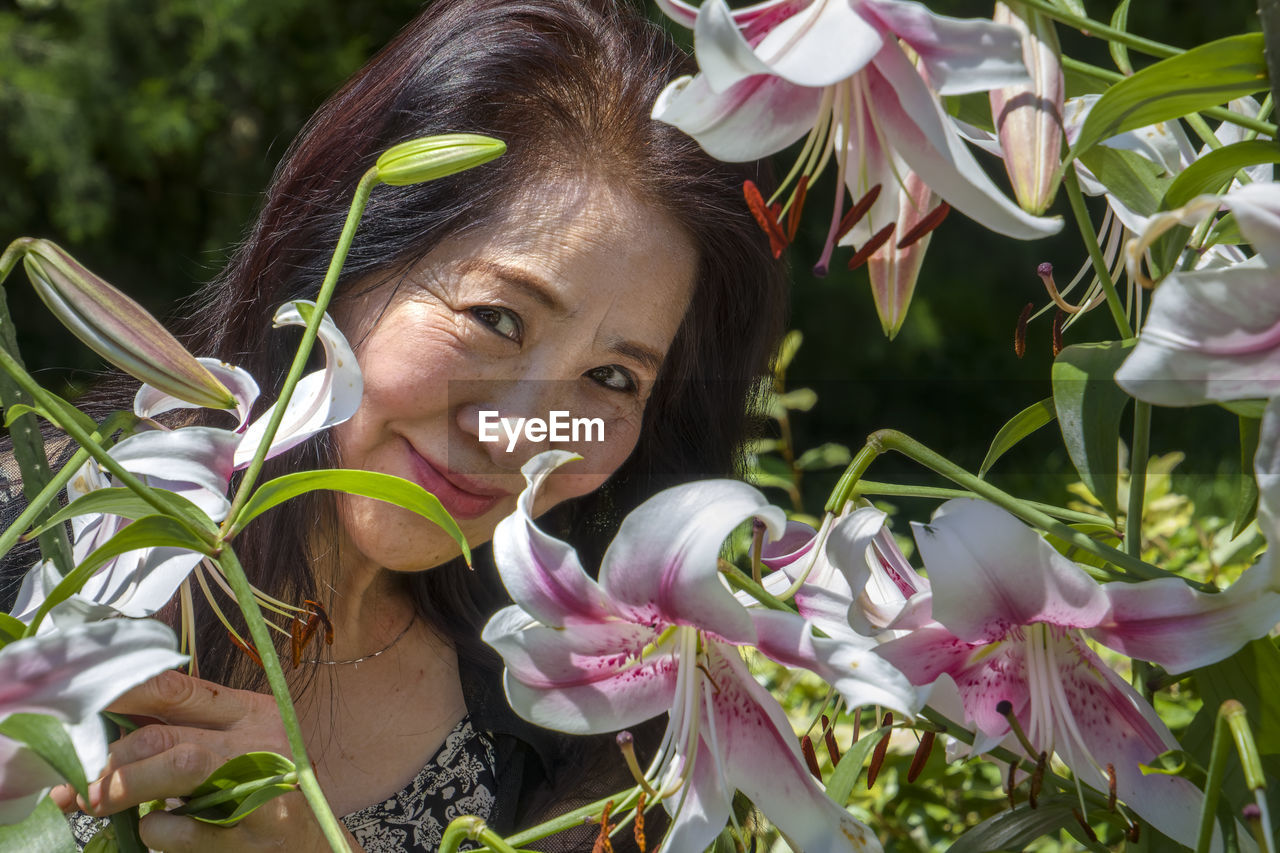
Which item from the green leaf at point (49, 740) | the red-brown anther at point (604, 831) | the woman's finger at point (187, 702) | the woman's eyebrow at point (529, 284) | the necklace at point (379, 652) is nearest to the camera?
the green leaf at point (49, 740)

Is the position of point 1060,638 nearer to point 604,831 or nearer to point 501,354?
point 604,831

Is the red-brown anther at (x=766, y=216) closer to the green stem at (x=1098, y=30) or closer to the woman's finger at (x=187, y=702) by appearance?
the green stem at (x=1098, y=30)

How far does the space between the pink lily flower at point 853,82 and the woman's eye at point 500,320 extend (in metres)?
0.51

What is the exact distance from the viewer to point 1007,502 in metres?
0.38

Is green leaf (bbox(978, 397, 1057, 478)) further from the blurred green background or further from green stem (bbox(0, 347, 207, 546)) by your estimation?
the blurred green background

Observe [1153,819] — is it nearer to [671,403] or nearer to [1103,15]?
[671,403]

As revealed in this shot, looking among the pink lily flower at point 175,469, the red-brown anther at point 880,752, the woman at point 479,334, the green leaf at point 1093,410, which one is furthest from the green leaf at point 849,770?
the woman at point 479,334

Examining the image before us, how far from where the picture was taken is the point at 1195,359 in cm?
29

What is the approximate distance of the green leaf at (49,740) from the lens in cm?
29

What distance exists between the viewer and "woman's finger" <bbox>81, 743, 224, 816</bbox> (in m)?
0.41

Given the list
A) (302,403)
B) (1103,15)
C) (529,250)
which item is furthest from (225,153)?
(302,403)

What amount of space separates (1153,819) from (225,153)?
9.81 feet

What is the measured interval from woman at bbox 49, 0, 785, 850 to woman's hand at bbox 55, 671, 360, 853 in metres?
0.05

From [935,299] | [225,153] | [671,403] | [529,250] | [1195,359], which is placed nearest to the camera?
[1195,359]
